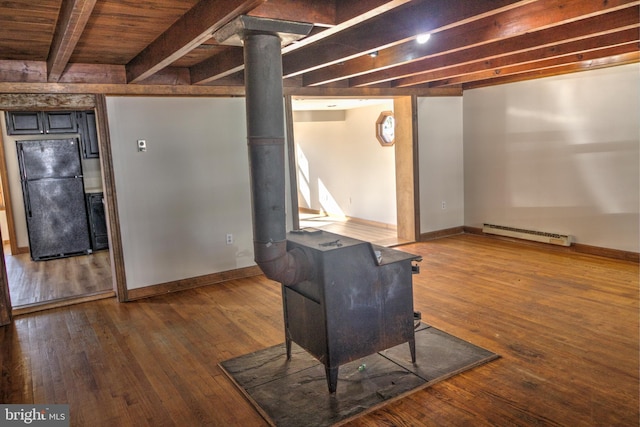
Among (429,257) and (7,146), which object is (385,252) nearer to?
(429,257)

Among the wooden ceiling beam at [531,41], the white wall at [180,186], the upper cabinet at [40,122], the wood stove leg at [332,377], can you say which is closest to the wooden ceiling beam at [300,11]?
the wooden ceiling beam at [531,41]

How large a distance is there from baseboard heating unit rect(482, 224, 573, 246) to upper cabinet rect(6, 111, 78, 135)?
20.1 ft

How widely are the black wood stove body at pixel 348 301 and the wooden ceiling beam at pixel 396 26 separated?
1410mm

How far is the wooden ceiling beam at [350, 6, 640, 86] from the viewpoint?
328 cm

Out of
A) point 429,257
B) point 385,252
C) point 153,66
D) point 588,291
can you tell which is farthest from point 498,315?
point 153,66

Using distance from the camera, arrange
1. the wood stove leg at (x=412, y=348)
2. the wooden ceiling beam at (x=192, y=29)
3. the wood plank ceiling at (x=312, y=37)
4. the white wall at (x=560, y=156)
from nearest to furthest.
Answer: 1. the wooden ceiling beam at (x=192, y=29)
2. the wood plank ceiling at (x=312, y=37)
3. the wood stove leg at (x=412, y=348)
4. the white wall at (x=560, y=156)

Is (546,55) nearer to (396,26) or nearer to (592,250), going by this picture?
(396,26)

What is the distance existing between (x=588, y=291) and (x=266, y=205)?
129 inches

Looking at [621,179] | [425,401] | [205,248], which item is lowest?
[425,401]

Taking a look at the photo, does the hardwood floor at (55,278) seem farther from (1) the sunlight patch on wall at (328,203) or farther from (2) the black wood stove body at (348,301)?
(1) the sunlight patch on wall at (328,203)

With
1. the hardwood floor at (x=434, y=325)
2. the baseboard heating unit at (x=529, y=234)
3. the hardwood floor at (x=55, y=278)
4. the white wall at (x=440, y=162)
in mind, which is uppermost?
the white wall at (x=440, y=162)

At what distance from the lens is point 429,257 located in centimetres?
566

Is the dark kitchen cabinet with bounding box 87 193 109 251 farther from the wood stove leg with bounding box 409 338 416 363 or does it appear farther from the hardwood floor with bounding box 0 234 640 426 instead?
the wood stove leg with bounding box 409 338 416 363

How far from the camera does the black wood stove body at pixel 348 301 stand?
261cm
